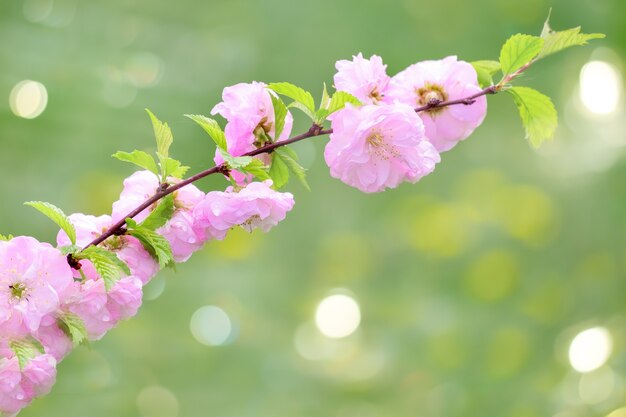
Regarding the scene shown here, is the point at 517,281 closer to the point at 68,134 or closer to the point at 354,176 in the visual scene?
the point at 68,134

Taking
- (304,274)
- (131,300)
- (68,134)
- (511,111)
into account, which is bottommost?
(131,300)

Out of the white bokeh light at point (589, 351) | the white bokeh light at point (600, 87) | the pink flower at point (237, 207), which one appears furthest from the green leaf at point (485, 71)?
the white bokeh light at point (600, 87)

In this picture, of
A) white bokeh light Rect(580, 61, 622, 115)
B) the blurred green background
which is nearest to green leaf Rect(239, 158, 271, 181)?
the blurred green background

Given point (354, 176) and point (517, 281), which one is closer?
point (354, 176)

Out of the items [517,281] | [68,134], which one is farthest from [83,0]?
[517,281]

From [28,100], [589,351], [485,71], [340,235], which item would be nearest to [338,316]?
[340,235]

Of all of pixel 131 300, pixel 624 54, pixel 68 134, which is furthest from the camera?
pixel 624 54

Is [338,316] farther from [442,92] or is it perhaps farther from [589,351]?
[442,92]
